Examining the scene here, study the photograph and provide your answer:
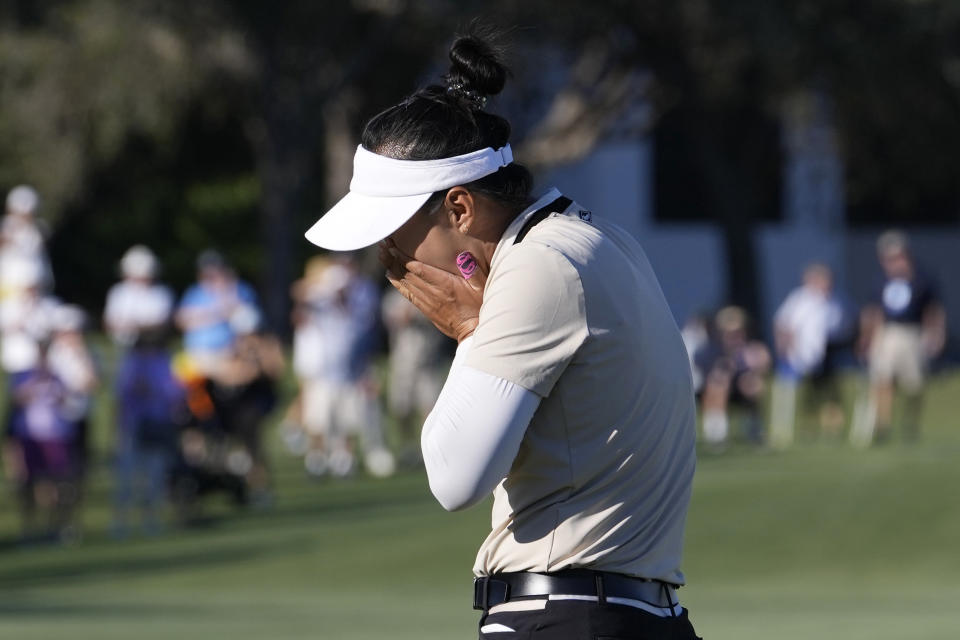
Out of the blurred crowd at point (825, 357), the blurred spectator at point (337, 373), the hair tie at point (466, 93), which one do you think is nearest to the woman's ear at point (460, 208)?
the hair tie at point (466, 93)

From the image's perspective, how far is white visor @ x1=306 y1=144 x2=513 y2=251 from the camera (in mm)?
3027

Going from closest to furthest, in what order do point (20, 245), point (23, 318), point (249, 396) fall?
point (23, 318) < point (249, 396) < point (20, 245)

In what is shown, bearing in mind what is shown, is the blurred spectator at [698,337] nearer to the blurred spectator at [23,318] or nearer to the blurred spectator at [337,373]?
the blurred spectator at [337,373]

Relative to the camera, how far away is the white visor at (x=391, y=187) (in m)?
3.03

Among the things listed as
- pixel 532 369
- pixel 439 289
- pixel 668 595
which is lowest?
pixel 668 595

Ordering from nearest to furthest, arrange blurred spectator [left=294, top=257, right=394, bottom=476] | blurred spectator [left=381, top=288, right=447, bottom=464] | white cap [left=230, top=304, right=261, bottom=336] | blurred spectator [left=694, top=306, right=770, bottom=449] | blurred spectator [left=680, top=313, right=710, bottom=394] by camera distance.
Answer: white cap [left=230, top=304, right=261, bottom=336]
blurred spectator [left=294, top=257, right=394, bottom=476]
blurred spectator [left=381, top=288, right=447, bottom=464]
blurred spectator [left=694, top=306, right=770, bottom=449]
blurred spectator [left=680, top=313, right=710, bottom=394]

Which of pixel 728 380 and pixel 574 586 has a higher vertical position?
pixel 728 380

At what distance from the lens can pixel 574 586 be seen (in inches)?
118

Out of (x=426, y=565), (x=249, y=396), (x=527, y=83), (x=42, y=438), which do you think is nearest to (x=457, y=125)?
(x=426, y=565)

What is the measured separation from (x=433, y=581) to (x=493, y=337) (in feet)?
34.5

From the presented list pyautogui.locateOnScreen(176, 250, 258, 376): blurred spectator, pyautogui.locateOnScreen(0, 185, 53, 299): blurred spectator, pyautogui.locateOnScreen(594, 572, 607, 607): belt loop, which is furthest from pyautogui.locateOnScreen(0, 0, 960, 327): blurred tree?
pyautogui.locateOnScreen(594, 572, 607, 607): belt loop

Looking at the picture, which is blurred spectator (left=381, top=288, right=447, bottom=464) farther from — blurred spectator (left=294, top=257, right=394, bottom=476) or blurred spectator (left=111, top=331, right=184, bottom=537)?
blurred spectator (left=111, top=331, right=184, bottom=537)

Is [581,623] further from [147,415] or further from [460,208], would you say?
[147,415]

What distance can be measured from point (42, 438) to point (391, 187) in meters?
11.7
